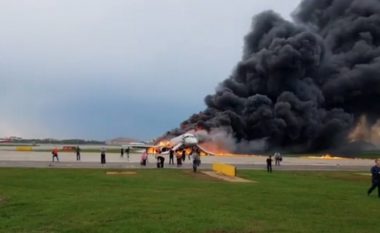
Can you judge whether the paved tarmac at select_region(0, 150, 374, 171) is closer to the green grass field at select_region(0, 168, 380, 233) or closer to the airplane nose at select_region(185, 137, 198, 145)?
the airplane nose at select_region(185, 137, 198, 145)

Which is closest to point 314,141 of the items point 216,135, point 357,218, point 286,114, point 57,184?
point 286,114

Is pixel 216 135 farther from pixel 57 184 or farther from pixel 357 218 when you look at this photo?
pixel 357 218

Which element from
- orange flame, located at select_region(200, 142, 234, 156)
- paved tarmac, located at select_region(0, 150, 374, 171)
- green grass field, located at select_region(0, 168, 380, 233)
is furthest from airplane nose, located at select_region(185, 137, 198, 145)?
green grass field, located at select_region(0, 168, 380, 233)

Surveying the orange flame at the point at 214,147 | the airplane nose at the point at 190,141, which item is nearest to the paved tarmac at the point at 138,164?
the airplane nose at the point at 190,141

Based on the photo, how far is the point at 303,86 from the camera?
9175 centimetres

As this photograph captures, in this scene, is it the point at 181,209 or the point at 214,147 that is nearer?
the point at 181,209

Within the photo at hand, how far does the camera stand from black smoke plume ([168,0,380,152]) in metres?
89.2

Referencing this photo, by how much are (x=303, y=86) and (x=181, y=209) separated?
7741 centimetres

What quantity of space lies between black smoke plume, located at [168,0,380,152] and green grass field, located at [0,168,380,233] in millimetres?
63003

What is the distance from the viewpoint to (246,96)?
96000 mm

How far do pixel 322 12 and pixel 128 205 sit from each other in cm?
9462

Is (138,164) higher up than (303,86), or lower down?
lower down

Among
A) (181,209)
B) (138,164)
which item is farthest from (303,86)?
(181,209)

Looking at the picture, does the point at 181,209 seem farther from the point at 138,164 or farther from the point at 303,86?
the point at 303,86
